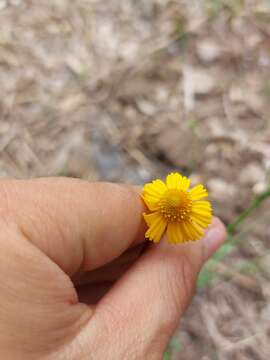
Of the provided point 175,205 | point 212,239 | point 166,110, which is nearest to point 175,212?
point 175,205

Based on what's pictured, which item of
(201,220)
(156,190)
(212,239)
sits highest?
(156,190)

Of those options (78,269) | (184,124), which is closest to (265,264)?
(184,124)

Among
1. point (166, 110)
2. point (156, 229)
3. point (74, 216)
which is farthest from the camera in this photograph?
point (166, 110)

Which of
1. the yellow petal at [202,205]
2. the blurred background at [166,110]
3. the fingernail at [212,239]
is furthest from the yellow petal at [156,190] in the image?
the blurred background at [166,110]

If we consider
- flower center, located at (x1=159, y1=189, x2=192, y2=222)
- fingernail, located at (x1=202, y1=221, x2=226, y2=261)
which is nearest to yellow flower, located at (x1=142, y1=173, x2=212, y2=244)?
flower center, located at (x1=159, y1=189, x2=192, y2=222)

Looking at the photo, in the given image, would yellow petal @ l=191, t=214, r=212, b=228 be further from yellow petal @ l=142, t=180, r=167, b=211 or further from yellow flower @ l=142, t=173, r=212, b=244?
yellow petal @ l=142, t=180, r=167, b=211

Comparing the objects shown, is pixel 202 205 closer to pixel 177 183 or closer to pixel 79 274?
pixel 177 183
